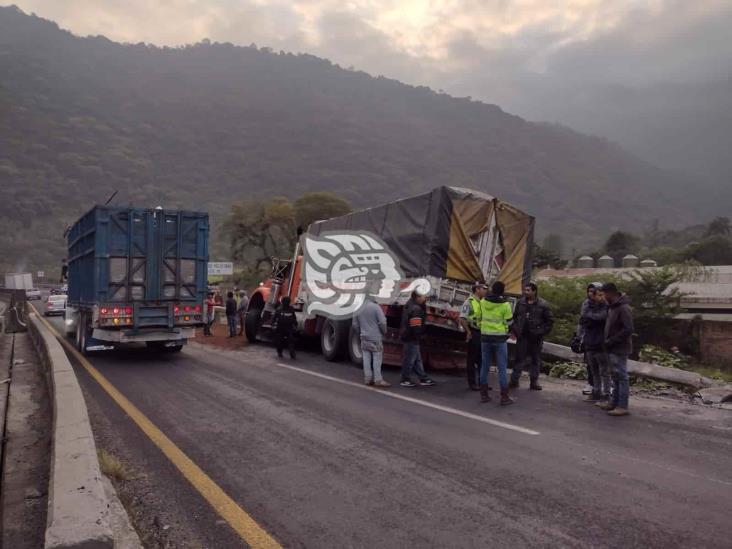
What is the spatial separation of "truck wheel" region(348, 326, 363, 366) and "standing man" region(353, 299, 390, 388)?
1.92 metres

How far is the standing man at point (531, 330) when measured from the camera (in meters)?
9.31

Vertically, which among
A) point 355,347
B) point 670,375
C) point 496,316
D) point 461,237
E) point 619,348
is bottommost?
point 670,375

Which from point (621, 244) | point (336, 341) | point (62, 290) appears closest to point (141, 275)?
point (336, 341)

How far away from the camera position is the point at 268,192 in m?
166

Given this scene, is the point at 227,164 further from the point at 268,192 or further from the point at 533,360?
the point at 533,360

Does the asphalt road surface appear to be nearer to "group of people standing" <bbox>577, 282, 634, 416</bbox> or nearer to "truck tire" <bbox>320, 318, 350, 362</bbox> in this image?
"group of people standing" <bbox>577, 282, 634, 416</bbox>

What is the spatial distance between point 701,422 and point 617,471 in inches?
103

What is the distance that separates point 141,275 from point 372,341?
17.9ft

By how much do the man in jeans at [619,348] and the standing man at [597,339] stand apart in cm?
64

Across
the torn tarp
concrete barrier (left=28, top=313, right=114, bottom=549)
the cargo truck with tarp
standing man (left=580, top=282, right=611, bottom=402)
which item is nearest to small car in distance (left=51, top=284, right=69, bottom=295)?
the cargo truck with tarp

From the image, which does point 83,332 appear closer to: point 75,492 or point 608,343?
point 75,492

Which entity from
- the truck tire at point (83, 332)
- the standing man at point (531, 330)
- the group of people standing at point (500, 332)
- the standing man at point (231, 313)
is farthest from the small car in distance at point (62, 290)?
the standing man at point (531, 330)

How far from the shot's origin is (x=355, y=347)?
38.8ft

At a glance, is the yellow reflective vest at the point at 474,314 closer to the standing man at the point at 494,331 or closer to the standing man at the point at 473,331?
the standing man at the point at 473,331
